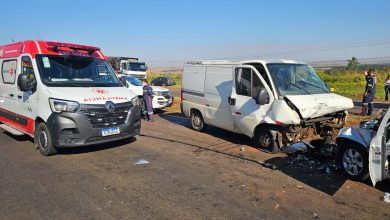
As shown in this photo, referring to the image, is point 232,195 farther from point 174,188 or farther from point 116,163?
point 116,163

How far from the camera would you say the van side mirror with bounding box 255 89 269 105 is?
732cm

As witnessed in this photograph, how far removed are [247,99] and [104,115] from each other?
10.9ft

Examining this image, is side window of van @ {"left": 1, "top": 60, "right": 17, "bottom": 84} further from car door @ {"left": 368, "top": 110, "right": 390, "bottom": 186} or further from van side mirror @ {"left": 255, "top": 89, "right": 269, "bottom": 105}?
car door @ {"left": 368, "top": 110, "right": 390, "bottom": 186}

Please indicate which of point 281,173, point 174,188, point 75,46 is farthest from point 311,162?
point 75,46

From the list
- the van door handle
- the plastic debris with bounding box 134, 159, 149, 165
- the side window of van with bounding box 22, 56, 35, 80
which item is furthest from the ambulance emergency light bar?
the van door handle

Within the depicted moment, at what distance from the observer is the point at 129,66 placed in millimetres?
30016

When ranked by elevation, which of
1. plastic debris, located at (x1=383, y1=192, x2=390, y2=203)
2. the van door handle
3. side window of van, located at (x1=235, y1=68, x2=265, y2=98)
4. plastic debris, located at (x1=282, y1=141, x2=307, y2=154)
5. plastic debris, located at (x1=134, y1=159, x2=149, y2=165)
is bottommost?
plastic debris, located at (x1=134, y1=159, x2=149, y2=165)

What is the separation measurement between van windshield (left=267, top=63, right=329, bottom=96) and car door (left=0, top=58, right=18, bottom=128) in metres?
6.23

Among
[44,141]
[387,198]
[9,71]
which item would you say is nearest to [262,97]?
[387,198]

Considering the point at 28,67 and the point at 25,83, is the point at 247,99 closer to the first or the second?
the point at 25,83

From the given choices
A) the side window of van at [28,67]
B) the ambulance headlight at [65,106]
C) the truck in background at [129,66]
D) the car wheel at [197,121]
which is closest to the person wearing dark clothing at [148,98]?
the car wheel at [197,121]

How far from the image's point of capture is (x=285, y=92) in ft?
24.5

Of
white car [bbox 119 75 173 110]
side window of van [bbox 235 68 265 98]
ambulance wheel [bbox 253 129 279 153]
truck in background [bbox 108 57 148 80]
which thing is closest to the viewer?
ambulance wheel [bbox 253 129 279 153]

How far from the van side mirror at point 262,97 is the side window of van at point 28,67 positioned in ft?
16.1
